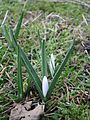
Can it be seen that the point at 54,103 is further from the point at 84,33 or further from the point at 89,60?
the point at 84,33

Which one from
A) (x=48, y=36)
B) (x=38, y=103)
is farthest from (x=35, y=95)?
(x=48, y=36)

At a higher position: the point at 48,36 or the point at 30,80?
the point at 30,80

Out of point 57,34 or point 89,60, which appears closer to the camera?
point 89,60

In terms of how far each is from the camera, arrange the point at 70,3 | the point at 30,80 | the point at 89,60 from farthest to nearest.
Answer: the point at 70,3
the point at 89,60
the point at 30,80

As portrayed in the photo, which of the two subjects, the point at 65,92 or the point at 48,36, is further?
the point at 48,36

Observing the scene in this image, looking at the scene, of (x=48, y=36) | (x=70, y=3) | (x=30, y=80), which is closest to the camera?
(x=30, y=80)

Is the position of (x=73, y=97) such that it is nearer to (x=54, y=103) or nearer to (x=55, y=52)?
(x=54, y=103)

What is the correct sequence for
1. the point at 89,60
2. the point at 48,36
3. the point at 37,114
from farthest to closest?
the point at 48,36 → the point at 89,60 → the point at 37,114

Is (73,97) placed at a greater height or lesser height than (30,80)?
lesser

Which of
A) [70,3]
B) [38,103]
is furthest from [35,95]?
[70,3]
